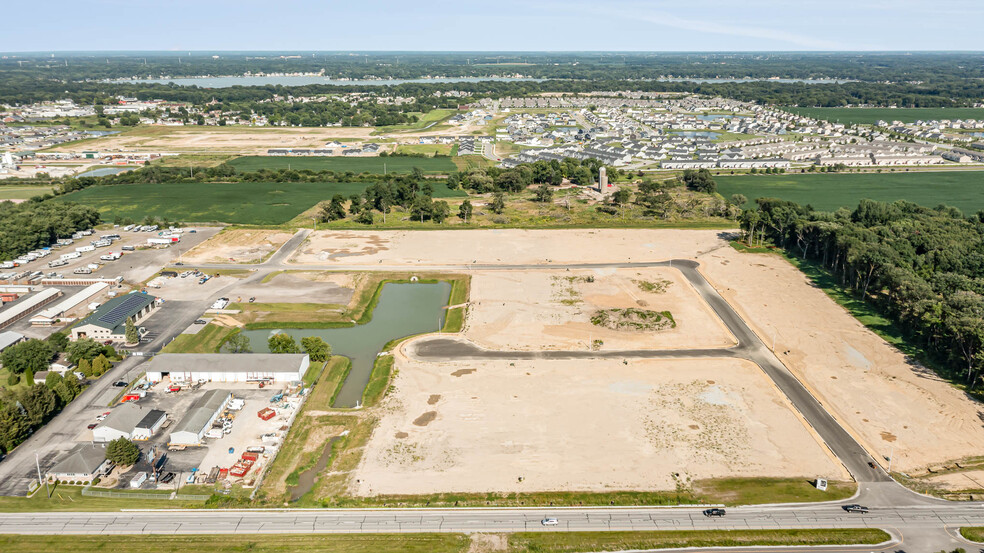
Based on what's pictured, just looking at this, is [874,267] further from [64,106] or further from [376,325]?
[64,106]

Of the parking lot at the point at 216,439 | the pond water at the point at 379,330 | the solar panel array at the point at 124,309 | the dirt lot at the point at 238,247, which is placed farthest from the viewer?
the dirt lot at the point at 238,247

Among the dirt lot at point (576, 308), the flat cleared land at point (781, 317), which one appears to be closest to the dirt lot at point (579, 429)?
the flat cleared land at point (781, 317)

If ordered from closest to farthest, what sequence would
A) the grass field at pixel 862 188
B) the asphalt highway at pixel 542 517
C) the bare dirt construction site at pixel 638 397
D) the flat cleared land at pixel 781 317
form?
the asphalt highway at pixel 542 517, the bare dirt construction site at pixel 638 397, the flat cleared land at pixel 781 317, the grass field at pixel 862 188

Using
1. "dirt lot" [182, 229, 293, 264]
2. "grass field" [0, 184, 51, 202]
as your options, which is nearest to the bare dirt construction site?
"dirt lot" [182, 229, 293, 264]

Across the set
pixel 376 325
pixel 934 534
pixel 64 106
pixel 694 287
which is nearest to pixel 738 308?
pixel 694 287

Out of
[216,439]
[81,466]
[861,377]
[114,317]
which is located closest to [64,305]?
[114,317]

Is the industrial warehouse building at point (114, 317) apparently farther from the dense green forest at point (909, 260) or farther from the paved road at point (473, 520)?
the dense green forest at point (909, 260)
